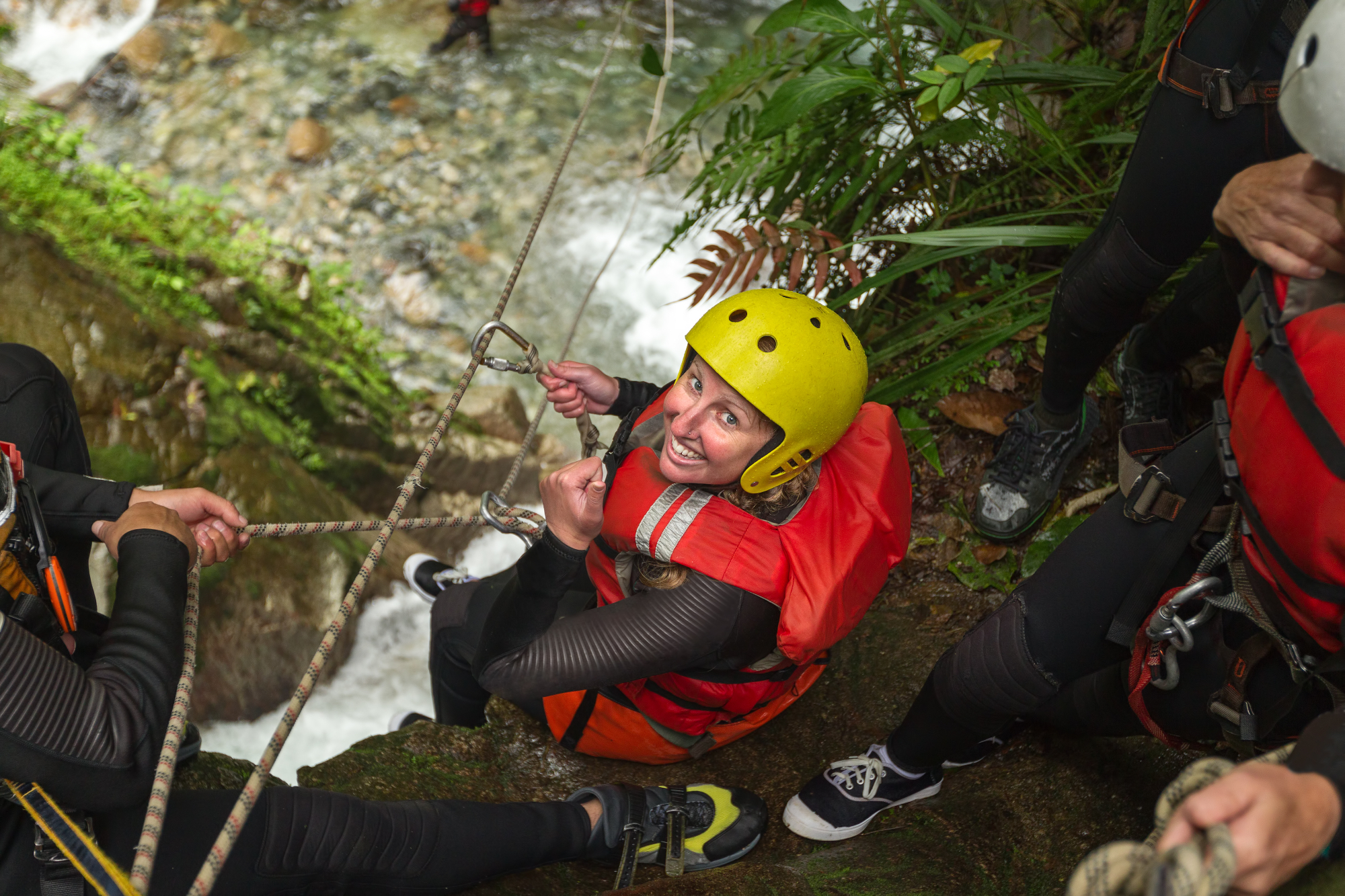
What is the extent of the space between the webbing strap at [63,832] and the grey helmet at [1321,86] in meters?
2.21

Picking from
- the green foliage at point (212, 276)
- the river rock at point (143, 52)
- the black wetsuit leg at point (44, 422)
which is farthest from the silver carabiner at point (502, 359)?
the river rock at point (143, 52)

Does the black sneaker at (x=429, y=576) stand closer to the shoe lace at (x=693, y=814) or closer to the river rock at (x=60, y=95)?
the shoe lace at (x=693, y=814)

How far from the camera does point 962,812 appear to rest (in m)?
2.34

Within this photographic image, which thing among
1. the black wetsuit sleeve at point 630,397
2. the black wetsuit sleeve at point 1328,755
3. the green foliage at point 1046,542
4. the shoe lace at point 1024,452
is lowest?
the green foliage at point 1046,542

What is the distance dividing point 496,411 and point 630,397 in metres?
3.36

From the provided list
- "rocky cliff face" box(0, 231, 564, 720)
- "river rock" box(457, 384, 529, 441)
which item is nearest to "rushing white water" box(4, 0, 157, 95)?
"rocky cliff face" box(0, 231, 564, 720)

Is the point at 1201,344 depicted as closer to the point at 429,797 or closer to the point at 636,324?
the point at 429,797

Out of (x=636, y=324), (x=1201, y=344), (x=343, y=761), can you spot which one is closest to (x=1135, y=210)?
(x=1201, y=344)

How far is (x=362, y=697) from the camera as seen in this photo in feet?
14.5

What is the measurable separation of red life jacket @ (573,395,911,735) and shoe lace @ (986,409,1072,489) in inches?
32.2

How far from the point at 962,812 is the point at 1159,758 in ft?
1.75

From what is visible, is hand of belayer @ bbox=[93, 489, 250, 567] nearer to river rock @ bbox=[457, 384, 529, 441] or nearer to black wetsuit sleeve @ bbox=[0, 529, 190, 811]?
black wetsuit sleeve @ bbox=[0, 529, 190, 811]

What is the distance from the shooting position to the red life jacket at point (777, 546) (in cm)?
200

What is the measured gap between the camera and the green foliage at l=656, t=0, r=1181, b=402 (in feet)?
10.4
